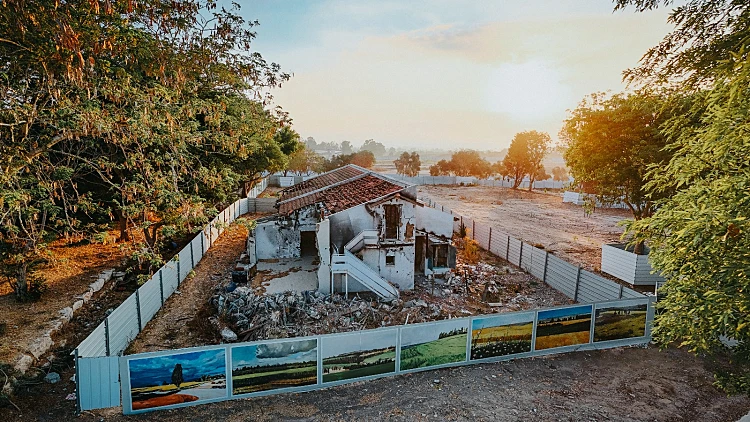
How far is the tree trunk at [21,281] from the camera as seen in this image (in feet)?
48.8

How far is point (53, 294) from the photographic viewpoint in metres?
16.0

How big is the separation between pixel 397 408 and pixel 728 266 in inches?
274

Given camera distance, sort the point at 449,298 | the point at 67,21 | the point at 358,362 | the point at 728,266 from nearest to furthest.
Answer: the point at 728,266, the point at 67,21, the point at 358,362, the point at 449,298

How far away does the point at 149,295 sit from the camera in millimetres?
14578

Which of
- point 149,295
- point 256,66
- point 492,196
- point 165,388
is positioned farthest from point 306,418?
point 492,196

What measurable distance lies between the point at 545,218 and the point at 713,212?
31.6 meters

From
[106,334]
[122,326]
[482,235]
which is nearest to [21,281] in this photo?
[122,326]

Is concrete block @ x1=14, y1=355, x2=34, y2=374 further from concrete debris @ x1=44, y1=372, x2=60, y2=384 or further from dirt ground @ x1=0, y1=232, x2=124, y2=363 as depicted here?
concrete debris @ x1=44, y1=372, x2=60, y2=384

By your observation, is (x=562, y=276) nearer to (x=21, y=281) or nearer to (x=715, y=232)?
(x=715, y=232)

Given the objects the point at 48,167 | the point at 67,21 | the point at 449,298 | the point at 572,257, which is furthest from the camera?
the point at 572,257

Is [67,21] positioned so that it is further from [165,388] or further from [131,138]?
[165,388]

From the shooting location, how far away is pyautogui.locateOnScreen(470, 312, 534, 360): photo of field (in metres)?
11.6

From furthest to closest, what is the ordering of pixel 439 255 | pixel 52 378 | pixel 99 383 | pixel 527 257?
pixel 527 257 → pixel 439 255 → pixel 52 378 → pixel 99 383

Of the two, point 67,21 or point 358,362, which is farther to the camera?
point 358,362
